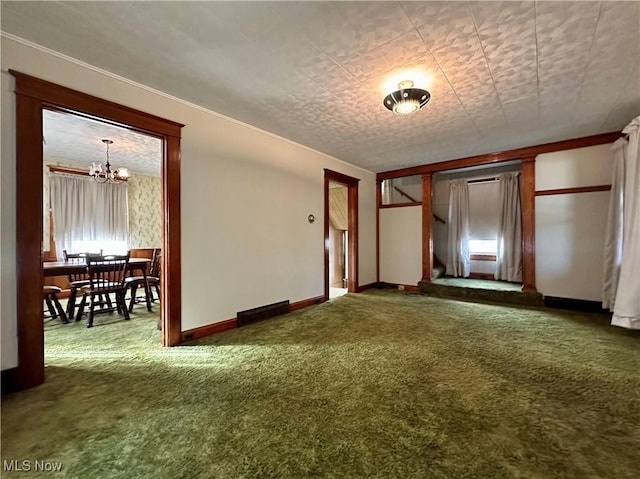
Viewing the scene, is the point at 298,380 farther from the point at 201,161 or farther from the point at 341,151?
the point at 341,151

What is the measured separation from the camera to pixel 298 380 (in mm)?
2064

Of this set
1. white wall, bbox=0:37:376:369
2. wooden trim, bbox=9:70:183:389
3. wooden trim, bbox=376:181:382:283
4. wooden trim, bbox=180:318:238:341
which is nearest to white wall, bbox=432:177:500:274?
wooden trim, bbox=376:181:382:283

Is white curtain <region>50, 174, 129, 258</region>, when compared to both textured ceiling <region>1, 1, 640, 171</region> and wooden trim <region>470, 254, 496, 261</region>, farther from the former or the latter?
wooden trim <region>470, 254, 496, 261</region>

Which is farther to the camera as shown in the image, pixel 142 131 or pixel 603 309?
pixel 603 309

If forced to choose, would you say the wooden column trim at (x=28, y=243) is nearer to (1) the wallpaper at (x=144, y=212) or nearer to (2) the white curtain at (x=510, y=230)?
(1) the wallpaper at (x=144, y=212)

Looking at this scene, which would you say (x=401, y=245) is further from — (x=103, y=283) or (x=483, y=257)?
(x=103, y=283)

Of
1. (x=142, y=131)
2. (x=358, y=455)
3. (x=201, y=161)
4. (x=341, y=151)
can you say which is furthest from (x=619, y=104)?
(x=142, y=131)

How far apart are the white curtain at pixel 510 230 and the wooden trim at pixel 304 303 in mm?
3803

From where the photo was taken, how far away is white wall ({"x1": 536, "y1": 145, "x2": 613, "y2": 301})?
3.94 metres

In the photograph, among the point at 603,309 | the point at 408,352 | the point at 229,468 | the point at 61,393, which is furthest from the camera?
the point at 603,309

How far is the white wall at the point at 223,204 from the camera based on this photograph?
1955mm

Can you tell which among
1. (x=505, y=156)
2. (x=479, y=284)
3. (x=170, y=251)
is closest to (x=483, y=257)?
(x=479, y=284)

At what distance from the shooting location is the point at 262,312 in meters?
3.61

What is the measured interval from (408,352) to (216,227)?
246 cm
